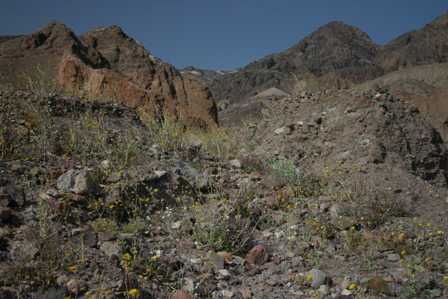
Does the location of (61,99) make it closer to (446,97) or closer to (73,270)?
(73,270)

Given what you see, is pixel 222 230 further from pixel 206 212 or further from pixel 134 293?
pixel 134 293

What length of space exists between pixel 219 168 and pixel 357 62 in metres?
57.2

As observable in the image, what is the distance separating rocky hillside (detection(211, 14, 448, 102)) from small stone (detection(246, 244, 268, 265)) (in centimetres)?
3869

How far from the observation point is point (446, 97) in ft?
48.6

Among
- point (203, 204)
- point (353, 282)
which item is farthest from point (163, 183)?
point (353, 282)

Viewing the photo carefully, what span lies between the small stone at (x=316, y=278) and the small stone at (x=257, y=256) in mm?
385

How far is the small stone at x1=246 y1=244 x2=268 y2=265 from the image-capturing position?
297 cm

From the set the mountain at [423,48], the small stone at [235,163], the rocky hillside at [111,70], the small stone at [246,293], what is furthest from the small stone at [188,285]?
the mountain at [423,48]

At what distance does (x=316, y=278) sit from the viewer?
2646 mm

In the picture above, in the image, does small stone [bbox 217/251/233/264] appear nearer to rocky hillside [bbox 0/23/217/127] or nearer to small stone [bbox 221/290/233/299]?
small stone [bbox 221/290/233/299]

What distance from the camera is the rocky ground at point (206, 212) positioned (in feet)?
8.18

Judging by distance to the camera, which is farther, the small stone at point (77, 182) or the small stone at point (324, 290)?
the small stone at point (77, 182)

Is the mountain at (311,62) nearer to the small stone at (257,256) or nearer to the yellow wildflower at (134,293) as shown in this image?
the small stone at (257,256)

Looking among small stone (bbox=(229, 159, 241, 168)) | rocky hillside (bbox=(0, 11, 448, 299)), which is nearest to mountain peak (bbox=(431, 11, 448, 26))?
rocky hillside (bbox=(0, 11, 448, 299))
